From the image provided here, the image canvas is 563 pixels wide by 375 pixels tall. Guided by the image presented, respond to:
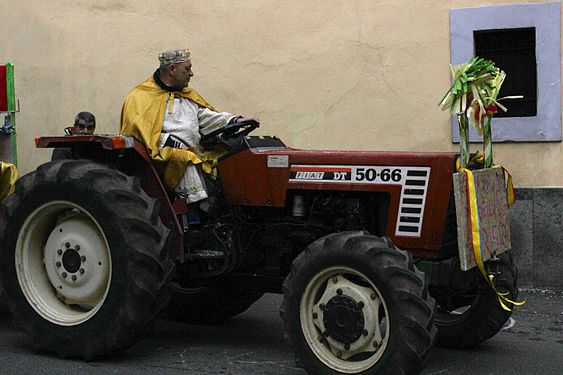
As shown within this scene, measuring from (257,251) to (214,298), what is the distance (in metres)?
0.87

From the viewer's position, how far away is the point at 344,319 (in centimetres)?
550

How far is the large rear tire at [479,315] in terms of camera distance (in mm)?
6250

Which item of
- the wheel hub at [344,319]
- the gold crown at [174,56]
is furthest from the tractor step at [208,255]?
the gold crown at [174,56]

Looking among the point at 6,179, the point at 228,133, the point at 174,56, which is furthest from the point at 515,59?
the point at 6,179

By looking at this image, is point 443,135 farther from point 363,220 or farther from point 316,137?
point 363,220

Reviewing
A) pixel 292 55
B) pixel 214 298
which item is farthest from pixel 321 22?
pixel 214 298

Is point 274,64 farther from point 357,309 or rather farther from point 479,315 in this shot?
point 357,309

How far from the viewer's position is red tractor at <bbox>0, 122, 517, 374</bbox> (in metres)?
5.50

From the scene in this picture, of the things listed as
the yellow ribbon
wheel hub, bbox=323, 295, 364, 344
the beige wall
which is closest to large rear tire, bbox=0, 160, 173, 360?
wheel hub, bbox=323, 295, 364, 344

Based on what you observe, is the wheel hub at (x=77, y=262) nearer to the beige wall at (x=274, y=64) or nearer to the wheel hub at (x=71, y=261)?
the wheel hub at (x=71, y=261)

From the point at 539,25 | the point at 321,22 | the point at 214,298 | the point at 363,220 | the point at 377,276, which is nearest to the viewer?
the point at 377,276

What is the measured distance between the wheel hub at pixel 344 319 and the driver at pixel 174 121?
1.30 metres

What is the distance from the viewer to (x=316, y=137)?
32.3 feet

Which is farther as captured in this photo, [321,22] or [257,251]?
[321,22]
